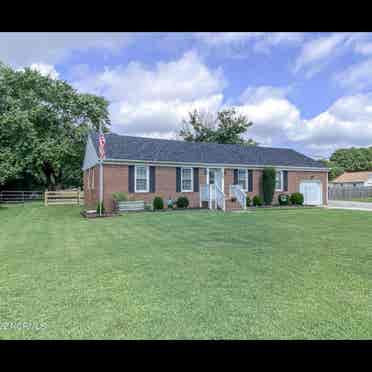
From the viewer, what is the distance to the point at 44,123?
90.4 ft

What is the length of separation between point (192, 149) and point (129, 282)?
52.9 ft

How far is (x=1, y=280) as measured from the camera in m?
4.35

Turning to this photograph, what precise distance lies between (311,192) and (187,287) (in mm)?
19262

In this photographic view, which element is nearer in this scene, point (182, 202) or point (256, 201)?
point (182, 202)

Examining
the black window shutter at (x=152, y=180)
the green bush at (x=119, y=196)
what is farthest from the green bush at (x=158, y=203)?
the green bush at (x=119, y=196)

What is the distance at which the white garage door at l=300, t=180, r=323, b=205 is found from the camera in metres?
21.0

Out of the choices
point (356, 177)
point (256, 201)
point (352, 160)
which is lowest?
point (256, 201)

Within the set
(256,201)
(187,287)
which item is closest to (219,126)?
(256,201)

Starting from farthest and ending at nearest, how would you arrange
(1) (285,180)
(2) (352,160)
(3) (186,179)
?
(2) (352,160)
(1) (285,180)
(3) (186,179)

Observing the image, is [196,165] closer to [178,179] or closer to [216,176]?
[178,179]

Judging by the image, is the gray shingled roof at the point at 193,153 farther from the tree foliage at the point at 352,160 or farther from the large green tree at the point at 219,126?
the tree foliage at the point at 352,160

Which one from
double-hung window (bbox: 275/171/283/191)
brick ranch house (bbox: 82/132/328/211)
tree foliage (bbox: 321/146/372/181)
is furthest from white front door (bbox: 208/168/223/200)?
tree foliage (bbox: 321/146/372/181)

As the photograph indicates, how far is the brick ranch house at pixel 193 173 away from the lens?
641 inches
